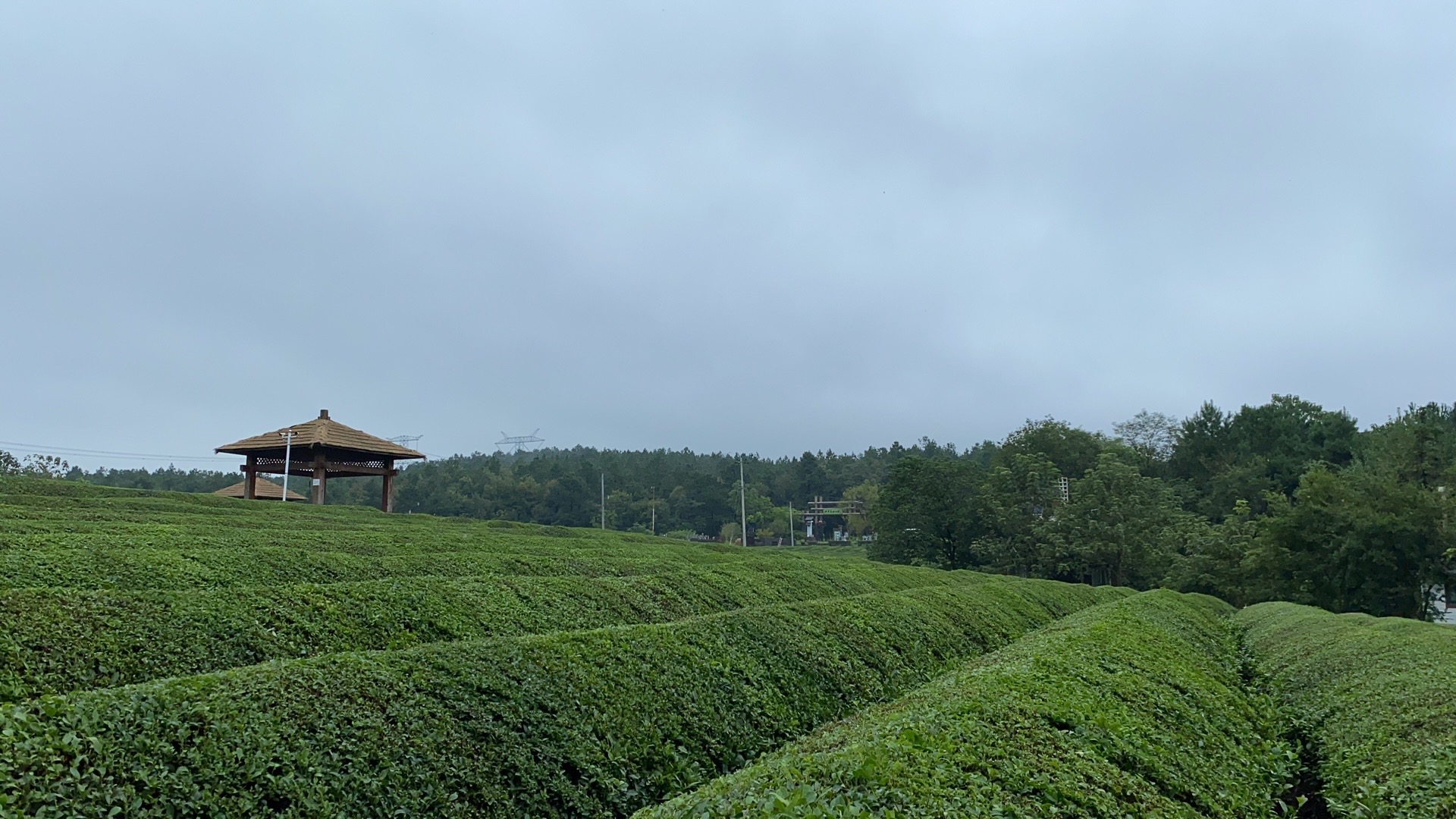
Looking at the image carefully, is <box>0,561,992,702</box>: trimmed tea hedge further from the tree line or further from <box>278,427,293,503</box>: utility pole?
the tree line

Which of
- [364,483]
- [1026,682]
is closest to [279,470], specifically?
[1026,682]

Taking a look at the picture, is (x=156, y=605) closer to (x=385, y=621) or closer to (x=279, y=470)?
(x=385, y=621)

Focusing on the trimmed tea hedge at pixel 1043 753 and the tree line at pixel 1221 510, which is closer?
the trimmed tea hedge at pixel 1043 753

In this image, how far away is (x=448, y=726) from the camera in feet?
17.3

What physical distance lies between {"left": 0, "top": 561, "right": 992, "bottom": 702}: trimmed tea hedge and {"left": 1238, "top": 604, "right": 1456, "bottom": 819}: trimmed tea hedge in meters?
6.54

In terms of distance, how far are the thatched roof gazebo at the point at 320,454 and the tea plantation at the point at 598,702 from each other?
47.9 feet

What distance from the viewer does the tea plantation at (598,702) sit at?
4.09m

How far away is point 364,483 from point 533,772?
71.6 metres

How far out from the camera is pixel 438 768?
4945mm

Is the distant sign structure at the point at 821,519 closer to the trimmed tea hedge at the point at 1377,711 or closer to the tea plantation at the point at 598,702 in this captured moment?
the trimmed tea hedge at the point at 1377,711

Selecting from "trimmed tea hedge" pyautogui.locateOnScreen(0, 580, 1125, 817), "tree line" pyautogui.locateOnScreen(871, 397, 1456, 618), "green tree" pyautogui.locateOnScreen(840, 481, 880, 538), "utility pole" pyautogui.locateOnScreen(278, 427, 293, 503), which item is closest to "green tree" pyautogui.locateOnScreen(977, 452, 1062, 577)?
"tree line" pyautogui.locateOnScreen(871, 397, 1456, 618)

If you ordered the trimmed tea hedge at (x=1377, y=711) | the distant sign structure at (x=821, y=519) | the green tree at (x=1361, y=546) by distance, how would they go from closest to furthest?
the trimmed tea hedge at (x=1377, y=711) → the green tree at (x=1361, y=546) → the distant sign structure at (x=821, y=519)

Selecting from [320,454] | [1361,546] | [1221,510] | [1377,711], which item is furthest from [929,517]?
[1377,711]

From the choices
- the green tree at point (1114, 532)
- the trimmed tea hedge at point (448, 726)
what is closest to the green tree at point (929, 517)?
the green tree at point (1114, 532)
